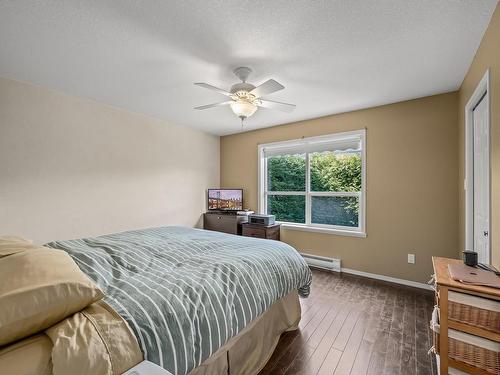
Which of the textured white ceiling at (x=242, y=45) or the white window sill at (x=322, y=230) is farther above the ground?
the textured white ceiling at (x=242, y=45)

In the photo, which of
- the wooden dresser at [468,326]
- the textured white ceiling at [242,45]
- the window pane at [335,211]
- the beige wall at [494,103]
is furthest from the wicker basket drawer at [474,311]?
the window pane at [335,211]

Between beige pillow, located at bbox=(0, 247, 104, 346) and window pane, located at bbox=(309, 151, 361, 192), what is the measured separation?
3.50m

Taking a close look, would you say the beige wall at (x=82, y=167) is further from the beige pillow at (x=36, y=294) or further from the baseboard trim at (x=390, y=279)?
the baseboard trim at (x=390, y=279)

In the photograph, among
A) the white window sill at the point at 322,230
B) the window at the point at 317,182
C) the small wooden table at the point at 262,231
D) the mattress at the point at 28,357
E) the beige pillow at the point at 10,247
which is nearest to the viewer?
the mattress at the point at 28,357

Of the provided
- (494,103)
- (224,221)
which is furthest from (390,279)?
(224,221)

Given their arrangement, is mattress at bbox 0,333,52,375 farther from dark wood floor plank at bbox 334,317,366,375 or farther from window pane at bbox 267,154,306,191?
window pane at bbox 267,154,306,191

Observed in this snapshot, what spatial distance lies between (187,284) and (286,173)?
3.33m

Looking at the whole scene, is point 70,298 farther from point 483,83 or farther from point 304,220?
point 304,220

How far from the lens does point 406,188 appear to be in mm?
3131

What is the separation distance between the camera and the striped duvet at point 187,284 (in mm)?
1027

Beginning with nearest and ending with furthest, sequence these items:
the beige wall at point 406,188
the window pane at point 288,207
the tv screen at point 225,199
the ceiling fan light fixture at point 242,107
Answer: the ceiling fan light fixture at point 242,107, the beige wall at point 406,188, the window pane at point 288,207, the tv screen at point 225,199

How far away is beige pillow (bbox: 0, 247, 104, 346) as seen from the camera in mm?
742

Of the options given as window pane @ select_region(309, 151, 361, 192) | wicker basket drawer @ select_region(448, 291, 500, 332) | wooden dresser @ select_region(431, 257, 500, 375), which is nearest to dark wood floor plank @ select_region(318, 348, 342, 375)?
wooden dresser @ select_region(431, 257, 500, 375)

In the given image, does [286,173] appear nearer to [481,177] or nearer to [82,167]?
[481,177]
